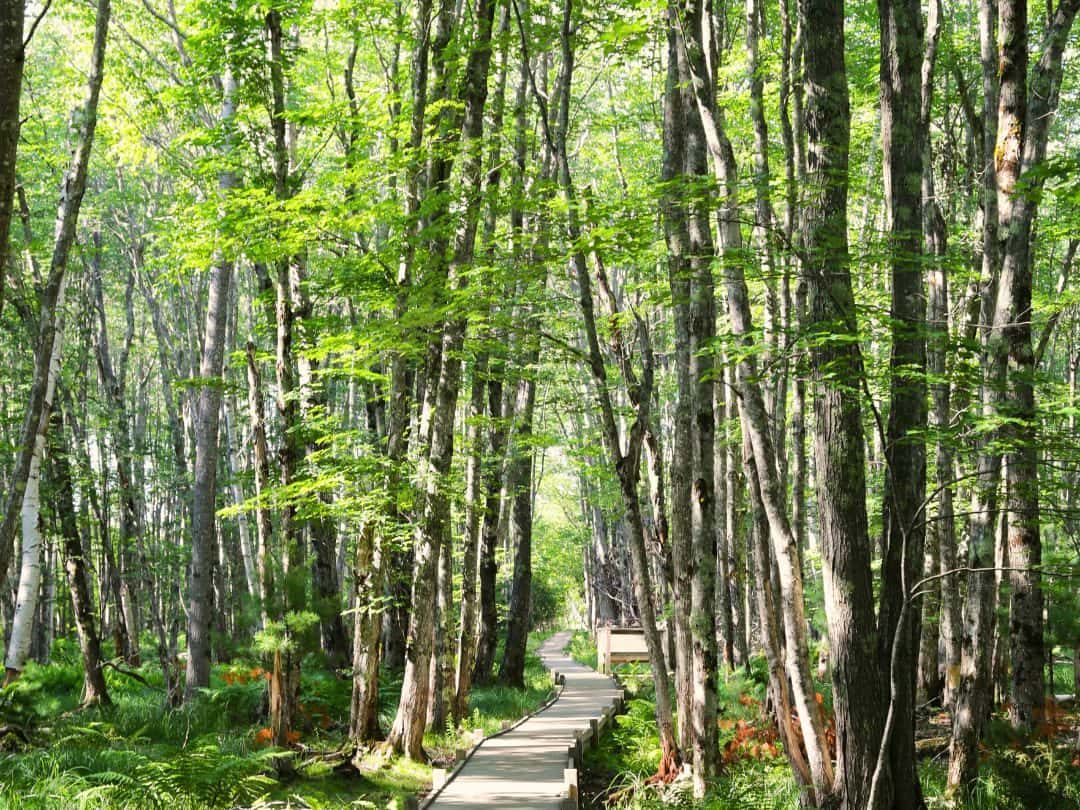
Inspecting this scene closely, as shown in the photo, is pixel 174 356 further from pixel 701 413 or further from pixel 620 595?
pixel 620 595

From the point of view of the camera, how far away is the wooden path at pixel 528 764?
8742mm

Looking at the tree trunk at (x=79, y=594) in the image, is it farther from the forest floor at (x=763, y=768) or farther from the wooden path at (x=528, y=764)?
the forest floor at (x=763, y=768)

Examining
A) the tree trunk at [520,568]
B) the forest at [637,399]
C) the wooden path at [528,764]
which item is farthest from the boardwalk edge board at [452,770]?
the tree trunk at [520,568]

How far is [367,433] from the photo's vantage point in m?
10.5

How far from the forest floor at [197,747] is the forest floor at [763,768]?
2.07 metres

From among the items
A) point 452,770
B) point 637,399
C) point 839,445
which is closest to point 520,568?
point 637,399

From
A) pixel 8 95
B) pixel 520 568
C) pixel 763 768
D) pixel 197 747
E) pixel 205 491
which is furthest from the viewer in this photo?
pixel 520 568

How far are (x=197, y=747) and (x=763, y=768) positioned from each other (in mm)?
6043

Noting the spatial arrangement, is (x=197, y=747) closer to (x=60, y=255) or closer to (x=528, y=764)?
(x=528, y=764)

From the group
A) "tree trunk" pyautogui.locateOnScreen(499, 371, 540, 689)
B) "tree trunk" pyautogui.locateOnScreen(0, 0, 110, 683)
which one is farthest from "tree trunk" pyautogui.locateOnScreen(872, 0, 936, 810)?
"tree trunk" pyautogui.locateOnScreen(499, 371, 540, 689)

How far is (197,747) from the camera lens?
9109 millimetres

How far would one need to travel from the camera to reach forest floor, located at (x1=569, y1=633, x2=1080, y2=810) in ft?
27.2

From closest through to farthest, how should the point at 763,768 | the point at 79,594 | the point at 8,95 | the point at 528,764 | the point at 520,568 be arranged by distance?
the point at 8,95 → the point at 763,768 → the point at 528,764 → the point at 79,594 → the point at 520,568

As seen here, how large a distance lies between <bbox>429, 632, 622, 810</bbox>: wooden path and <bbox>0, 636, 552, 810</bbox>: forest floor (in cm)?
51
